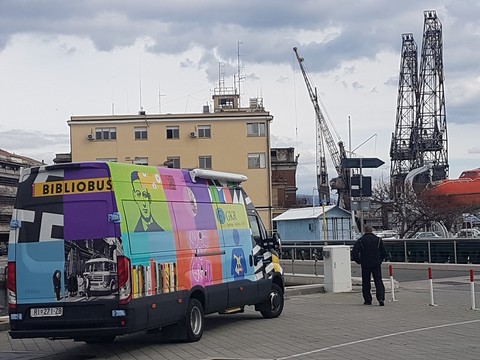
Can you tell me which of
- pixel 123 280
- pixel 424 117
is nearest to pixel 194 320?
pixel 123 280

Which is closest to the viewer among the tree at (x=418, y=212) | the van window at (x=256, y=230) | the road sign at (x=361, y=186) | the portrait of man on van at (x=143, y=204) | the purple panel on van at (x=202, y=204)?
the portrait of man on van at (x=143, y=204)

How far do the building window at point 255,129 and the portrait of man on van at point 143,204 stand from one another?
184 ft

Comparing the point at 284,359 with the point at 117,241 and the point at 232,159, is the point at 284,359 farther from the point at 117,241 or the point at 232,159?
the point at 232,159

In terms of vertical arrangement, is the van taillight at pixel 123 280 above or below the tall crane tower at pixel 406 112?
below

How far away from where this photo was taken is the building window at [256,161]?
67.8 metres

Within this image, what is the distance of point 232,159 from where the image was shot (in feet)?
223

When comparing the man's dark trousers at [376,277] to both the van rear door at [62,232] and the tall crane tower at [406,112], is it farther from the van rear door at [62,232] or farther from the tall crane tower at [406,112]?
the tall crane tower at [406,112]

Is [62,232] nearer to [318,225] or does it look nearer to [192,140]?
[318,225]

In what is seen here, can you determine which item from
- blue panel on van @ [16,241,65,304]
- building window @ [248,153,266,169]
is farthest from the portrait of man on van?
building window @ [248,153,266,169]

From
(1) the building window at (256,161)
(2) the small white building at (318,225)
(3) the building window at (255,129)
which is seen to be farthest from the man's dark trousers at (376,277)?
(3) the building window at (255,129)

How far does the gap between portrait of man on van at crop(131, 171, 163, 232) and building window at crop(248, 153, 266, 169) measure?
182 feet

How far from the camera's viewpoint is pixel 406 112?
109 meters

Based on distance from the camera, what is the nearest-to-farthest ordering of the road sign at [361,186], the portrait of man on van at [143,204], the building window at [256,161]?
the portrait of man on van at [143,204] < the road sign at [361,186] < the building window at [256,161]

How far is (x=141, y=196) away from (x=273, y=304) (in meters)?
5.36
